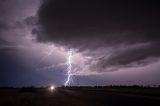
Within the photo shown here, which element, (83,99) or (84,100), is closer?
(84,100)
